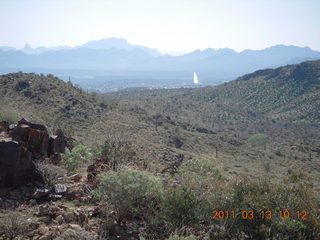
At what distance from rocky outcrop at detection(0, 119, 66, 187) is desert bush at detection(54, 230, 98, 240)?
2.54 metres

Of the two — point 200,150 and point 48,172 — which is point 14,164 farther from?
point 200,150

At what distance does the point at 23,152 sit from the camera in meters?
7.34

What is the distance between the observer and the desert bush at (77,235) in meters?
5.21

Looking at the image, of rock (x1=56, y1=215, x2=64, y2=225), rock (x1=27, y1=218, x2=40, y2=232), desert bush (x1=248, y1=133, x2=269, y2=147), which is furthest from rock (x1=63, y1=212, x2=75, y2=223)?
desert bush (x1=248, y1=133, x2=269, y2=147)

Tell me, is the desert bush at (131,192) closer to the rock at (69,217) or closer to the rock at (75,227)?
the rock at (69,217)

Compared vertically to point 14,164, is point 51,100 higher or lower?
lower

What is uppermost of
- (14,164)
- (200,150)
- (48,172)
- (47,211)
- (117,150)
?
(14,164)

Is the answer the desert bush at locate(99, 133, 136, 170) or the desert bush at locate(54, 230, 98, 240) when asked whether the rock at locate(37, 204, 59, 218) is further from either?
the desert bush at locate(99, 133, 136, 170)

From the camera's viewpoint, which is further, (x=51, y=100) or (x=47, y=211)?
(x=51, y=100)

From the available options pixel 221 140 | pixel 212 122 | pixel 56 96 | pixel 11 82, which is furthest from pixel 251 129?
pixel 11 82

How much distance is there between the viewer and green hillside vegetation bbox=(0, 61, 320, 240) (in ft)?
19.9

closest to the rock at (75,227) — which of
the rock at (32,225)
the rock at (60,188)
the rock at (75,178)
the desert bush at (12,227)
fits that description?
the rock at (32,225)

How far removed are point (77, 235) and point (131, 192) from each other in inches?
56.6
